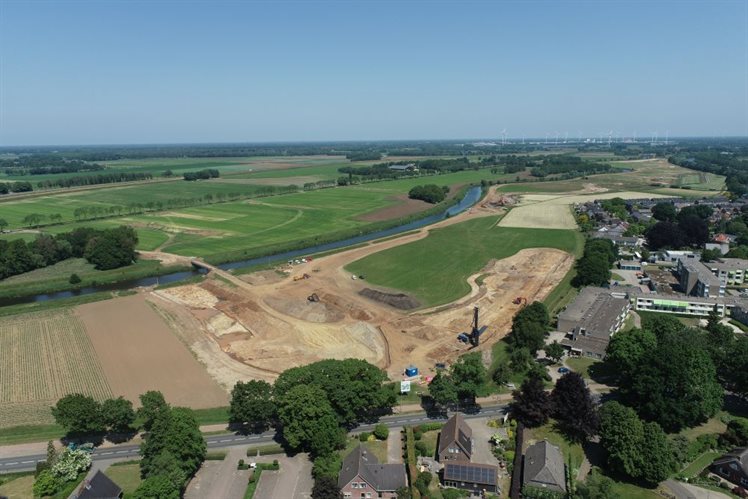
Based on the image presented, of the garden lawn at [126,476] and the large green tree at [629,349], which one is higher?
the large green tree at [629,349]

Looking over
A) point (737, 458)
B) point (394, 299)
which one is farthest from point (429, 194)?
point (737, 458)

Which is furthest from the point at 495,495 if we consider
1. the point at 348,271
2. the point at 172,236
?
the point at 172,236

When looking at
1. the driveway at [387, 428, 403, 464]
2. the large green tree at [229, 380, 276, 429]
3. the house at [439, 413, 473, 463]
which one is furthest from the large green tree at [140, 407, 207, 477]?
the house at [439, 413, 473, 463]

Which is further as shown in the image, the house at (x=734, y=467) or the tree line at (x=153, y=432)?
the house at (x=734, y=467)

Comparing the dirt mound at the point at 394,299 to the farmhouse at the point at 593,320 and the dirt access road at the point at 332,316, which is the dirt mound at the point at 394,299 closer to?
the dirt access road at the point at 332,316

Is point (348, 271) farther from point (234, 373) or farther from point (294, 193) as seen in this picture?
point (294, 193)

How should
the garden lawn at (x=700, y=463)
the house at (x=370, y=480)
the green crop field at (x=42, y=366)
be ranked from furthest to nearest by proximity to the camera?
the green crop field at (x=42, y=366)
the garden lawn at (x=700, y=463)
the house at (x=370, y=480)

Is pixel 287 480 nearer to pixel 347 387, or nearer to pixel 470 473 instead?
pixel 347 387

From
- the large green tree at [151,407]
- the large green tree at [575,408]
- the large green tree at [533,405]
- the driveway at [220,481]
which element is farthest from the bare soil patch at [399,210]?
the driveway at [220,481]
